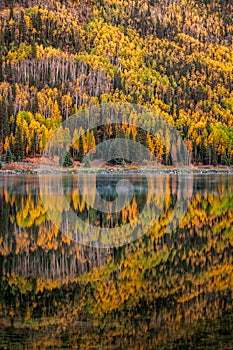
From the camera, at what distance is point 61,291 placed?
19094 millimetres

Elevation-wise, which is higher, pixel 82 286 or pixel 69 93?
pixel 69 93

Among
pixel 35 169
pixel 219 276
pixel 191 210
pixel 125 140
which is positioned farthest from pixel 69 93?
pixel 219 276

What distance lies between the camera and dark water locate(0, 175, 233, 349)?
14773 millimetres

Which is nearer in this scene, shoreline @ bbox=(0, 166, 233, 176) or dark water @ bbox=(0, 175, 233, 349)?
dark water @ bbox=(0, 175, 233, 349)

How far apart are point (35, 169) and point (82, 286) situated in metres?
115

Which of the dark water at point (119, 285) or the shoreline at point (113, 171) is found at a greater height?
the shoreline at point (113, 171)

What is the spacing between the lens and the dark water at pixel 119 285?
582 inches

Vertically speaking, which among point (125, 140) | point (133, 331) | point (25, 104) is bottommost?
point (133, 331)

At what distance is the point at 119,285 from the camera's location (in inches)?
786

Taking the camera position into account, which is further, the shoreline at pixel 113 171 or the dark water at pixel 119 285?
the shoreline at pixel 113 171

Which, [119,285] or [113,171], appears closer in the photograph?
[119,285]

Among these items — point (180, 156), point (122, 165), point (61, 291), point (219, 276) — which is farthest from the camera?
point (180, 156)

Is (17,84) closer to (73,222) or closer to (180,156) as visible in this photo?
(180,156)

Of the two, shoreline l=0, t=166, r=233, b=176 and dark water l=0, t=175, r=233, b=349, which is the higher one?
shoreline l=0, t=166, r=233, b=176
